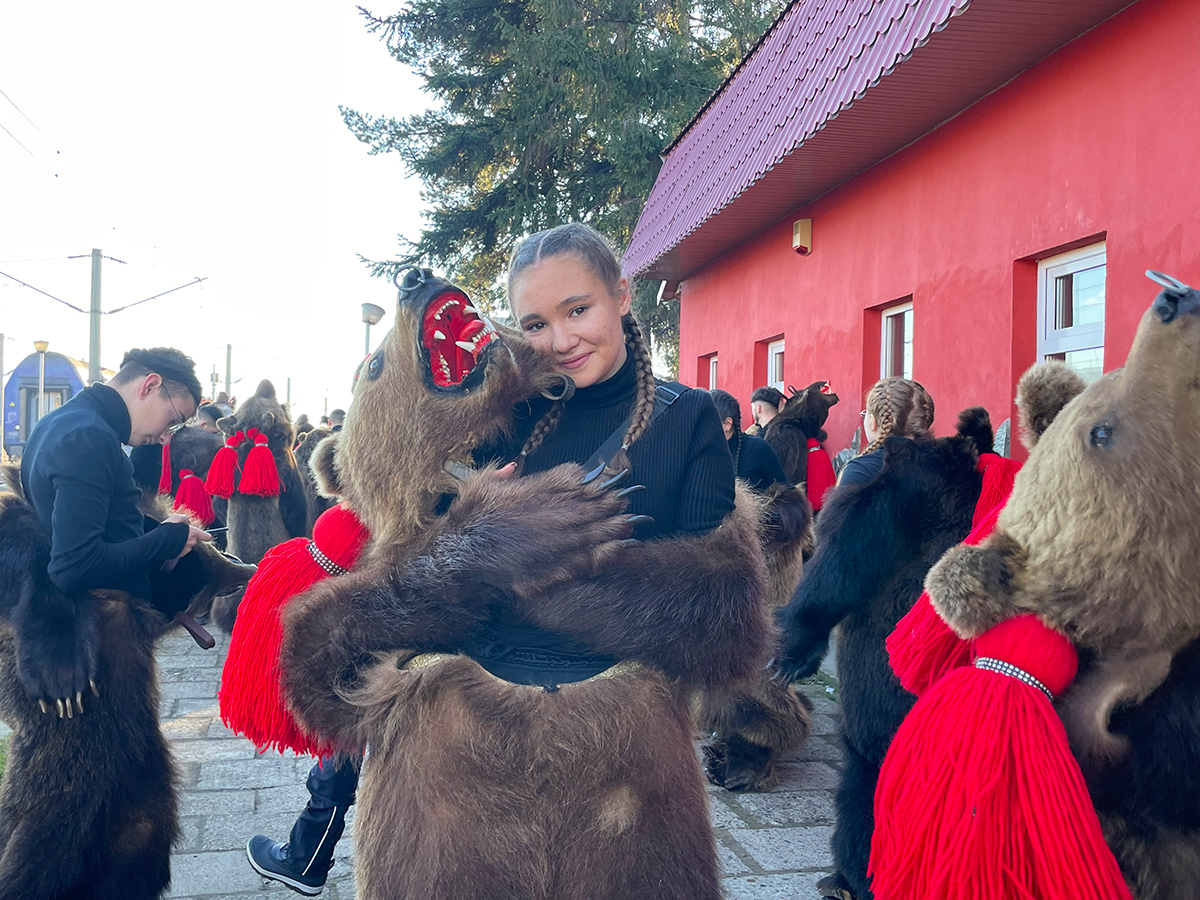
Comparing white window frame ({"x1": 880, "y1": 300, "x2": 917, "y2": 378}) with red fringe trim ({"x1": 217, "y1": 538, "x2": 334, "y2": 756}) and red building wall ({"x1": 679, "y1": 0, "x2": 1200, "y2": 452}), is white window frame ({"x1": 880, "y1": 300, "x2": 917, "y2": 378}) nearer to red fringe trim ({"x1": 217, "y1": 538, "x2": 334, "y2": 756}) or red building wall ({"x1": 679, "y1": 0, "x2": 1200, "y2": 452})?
red building wall ({"x1": 679, "y1": 0, "x2": 1200, "y2": 452})

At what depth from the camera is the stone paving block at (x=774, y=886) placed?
3.39 m

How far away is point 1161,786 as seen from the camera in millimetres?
1702

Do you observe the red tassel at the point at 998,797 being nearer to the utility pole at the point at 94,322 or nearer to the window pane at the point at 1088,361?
the window pane at the point at 1088,361

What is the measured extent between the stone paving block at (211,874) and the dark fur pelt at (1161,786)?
2962mm

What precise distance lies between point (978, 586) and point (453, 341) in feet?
3.53

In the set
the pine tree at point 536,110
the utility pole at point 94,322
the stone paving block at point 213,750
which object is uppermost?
the pine tree at point 536,110

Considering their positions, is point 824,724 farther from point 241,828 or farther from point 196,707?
point 196,707

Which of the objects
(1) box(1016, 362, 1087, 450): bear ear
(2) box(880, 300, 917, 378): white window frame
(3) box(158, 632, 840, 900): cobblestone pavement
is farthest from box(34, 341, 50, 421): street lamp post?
(1) box(1016, 362, 1087, 450): bear ear

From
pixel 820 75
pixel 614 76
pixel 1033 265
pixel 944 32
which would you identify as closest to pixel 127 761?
pixel 944 32

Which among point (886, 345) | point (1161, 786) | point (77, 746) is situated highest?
point (886, 345)

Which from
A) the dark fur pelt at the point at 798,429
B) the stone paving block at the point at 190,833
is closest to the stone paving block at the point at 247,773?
the stone paving block at the point at 190,833

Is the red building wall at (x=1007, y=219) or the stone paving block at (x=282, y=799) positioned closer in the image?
the stone paving block at (x=282, y=799)

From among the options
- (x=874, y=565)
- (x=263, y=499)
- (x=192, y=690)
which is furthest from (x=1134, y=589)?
(x=263, y=499)

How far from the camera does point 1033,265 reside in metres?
6.04
